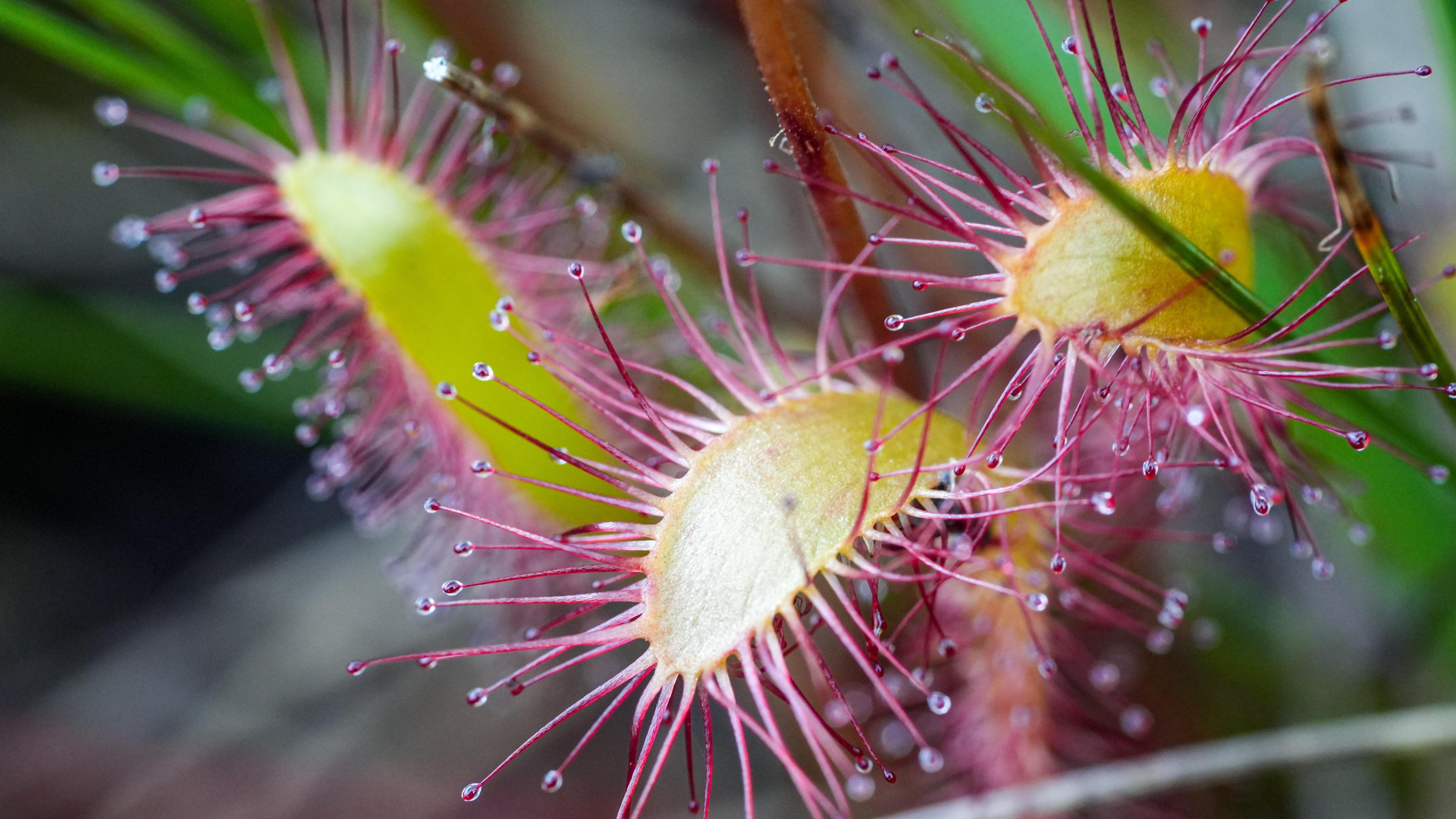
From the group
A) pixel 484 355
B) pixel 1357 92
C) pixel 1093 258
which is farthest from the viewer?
pixel 1357 92

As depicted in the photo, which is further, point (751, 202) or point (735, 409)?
point (751, 202)

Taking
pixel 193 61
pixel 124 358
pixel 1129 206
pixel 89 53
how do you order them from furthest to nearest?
pixel 124 358, pixel 193 61, pixel 89 53, pixel 1129 206

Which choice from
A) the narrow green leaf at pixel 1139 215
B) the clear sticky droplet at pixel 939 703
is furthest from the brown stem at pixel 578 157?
the clear sticky droplet at pixel 939 703

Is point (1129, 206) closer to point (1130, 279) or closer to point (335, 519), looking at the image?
point (1130, 279)

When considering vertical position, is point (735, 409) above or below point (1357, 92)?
above

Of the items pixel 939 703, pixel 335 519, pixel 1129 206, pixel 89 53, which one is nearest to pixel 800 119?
pixel 1129 206

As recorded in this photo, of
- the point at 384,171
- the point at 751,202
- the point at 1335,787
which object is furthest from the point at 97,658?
the point at 1335,787

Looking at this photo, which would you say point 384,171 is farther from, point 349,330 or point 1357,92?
point 1357,92
